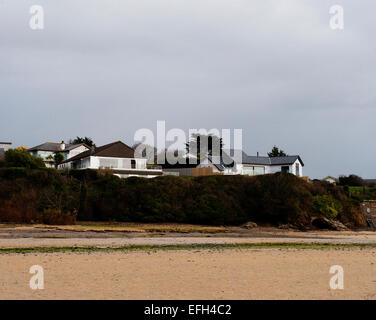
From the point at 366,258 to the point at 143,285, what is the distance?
37.1 ft

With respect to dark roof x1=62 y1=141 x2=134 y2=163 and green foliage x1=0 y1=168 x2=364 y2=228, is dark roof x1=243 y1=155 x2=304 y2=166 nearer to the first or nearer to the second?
dark roof x1=62 y1=141 x2=134 y2=163

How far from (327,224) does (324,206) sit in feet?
9.79

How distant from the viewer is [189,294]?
483 inches

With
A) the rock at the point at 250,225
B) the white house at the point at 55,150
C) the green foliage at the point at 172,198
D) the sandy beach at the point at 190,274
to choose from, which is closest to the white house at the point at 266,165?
the green foliage at the point at 172,198

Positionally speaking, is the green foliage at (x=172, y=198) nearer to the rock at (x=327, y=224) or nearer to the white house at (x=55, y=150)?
the rock at (x=327, y=224)

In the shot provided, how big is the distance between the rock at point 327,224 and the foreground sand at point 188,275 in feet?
77.0

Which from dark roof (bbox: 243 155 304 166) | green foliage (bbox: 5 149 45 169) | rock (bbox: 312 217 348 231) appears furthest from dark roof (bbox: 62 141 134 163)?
rock (bbox: 312 217 348 231)

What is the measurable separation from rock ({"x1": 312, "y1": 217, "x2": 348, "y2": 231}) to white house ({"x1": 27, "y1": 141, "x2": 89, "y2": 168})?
48.8m

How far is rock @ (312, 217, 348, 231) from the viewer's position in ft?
150

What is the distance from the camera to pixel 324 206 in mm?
48688

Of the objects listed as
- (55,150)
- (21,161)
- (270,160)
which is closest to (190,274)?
(21,161)
